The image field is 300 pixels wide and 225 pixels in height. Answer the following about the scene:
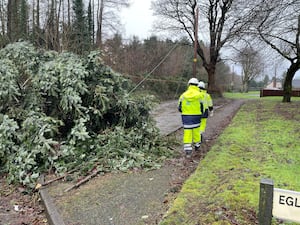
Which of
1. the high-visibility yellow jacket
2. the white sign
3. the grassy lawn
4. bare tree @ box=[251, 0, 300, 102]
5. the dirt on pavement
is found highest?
bare tree @ box=[251, 0, 300, 102]

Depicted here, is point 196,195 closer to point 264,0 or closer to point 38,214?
point 38,214

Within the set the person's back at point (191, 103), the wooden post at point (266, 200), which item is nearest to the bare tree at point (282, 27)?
the person's back at point (191, 103)

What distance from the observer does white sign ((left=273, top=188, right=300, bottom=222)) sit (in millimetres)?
2053

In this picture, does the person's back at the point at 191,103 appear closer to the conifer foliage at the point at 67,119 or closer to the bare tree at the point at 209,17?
the conifer foliage at the point at 67,119

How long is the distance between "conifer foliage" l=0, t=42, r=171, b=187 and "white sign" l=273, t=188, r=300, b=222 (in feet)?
10.9

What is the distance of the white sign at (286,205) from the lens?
6.73 ft

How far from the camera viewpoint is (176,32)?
1033 inches

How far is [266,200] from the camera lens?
2209 millimetres

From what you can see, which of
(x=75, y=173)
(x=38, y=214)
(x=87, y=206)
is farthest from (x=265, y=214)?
(x=75, y=173)

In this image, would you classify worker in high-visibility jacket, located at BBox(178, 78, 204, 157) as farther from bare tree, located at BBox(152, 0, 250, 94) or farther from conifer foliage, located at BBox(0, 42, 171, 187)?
bare tree, located at BBox(152, 0, 250, 94)

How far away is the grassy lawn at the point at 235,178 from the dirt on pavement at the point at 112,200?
30 centimetres

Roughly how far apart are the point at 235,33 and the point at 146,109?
1700 cm

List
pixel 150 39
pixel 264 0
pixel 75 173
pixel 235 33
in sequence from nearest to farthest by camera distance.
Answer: pixel 75 173, pixel 264 0, pixel 235 33, pixel 150 39

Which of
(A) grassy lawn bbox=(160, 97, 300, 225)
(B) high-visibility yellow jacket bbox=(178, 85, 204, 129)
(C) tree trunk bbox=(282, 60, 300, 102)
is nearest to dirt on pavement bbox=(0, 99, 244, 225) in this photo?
(A) grassy lawn bbox=(160, 97, 300, 225)
